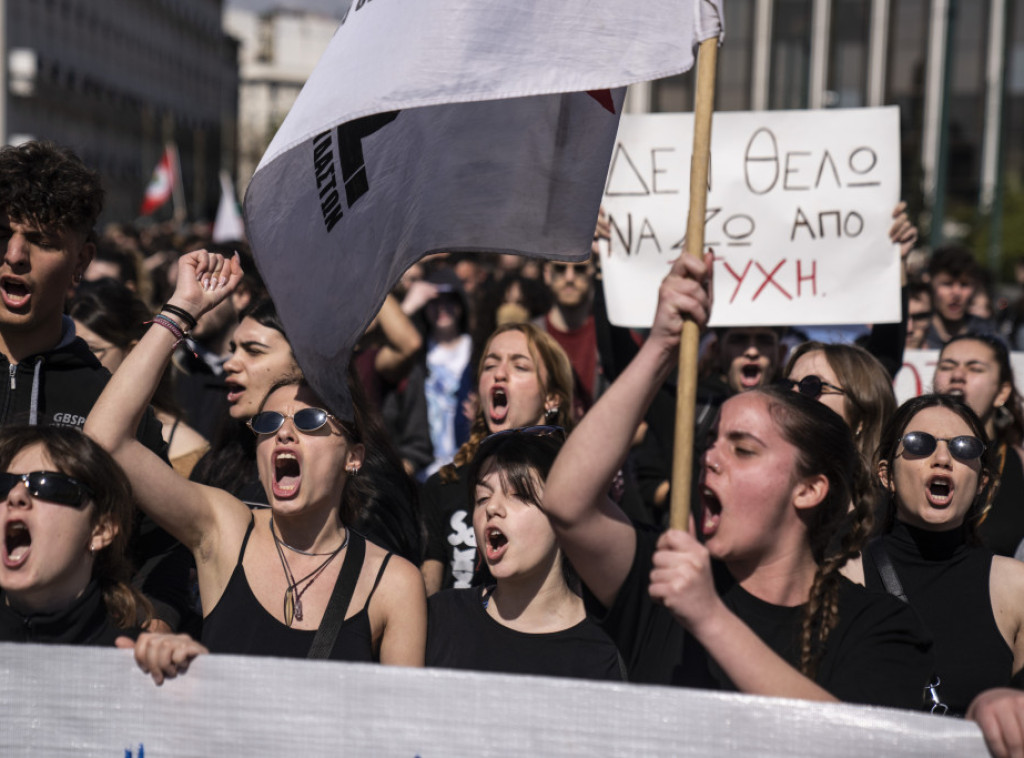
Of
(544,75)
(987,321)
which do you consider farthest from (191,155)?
(544,75)

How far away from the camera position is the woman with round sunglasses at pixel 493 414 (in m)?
4.61

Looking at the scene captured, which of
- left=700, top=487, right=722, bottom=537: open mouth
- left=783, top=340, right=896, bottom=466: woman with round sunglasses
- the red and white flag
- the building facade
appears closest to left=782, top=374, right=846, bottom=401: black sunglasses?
left=783, top=340, right=896, bottom=466: woman with round sunglasses

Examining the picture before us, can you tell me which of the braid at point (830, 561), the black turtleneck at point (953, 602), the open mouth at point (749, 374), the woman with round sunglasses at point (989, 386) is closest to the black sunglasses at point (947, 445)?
the black turtleneck at point (953, 602)

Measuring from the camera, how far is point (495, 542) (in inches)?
144

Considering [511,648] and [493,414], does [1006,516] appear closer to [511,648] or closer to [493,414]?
[493,414]

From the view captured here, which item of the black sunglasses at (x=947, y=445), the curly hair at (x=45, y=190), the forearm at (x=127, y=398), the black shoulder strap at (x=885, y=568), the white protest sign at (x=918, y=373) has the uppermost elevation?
the curly hair at (x=45, y=190)

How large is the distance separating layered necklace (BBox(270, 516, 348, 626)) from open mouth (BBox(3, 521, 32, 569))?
25.4 inches

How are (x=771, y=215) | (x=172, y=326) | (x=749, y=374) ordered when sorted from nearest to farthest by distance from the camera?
(x=172, y=326)
(x=749, y=374)
(x=771, y=215)

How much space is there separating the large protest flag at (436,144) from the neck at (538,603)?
669 millimetres

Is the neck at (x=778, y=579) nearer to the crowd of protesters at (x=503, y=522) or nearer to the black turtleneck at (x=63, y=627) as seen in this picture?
the crowd of protesters at (x=503, y=522)

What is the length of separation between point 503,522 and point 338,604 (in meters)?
0.51

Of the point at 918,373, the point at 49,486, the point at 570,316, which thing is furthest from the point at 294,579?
the point at 918,373

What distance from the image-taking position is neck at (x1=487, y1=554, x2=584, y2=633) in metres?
3.49

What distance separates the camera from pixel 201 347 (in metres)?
6.39
